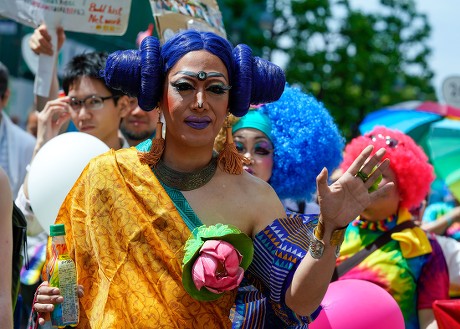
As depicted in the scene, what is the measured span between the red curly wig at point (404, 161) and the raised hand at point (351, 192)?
6.84ft

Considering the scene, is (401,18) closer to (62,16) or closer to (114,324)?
(62,16)

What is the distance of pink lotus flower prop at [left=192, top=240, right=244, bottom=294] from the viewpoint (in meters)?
2.85

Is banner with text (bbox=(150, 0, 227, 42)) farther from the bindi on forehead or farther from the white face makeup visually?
the bindi on forehead

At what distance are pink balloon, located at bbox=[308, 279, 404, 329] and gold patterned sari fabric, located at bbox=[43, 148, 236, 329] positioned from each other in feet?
2.70

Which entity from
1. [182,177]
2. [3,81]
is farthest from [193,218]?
[3,81]

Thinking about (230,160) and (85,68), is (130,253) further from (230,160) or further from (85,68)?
(85,68)

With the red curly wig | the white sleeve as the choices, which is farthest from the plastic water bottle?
the red curly wig

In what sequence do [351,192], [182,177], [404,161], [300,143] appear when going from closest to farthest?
1. [351,192]
2. [182,177]
3. [300,143]
4. [404,161]

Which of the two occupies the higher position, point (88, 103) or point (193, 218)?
point (193, 218)

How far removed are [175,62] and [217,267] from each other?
0.82 meters

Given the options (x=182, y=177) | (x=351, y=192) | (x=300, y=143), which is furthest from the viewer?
(x=300, y=143)

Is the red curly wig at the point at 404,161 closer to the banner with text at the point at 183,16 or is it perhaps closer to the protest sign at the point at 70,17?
the banner with text at the point at 183,16

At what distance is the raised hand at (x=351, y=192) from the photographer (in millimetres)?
2791

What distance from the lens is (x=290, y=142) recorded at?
467 centimetres
